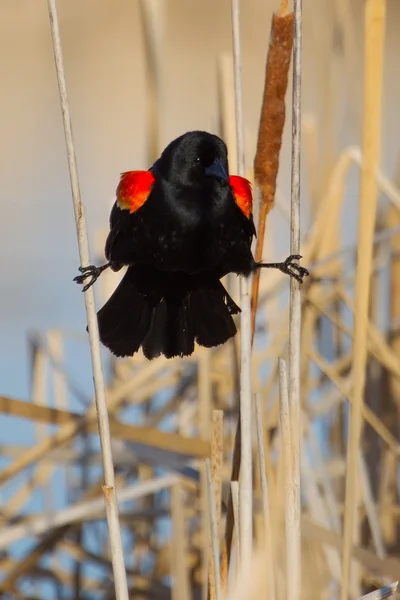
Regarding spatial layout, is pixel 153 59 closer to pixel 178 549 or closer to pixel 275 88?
pixel 275 88

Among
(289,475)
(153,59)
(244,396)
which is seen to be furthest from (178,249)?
(289,475)

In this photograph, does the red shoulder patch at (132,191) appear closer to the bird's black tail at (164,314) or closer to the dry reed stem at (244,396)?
the bird's black tail at (164,314)

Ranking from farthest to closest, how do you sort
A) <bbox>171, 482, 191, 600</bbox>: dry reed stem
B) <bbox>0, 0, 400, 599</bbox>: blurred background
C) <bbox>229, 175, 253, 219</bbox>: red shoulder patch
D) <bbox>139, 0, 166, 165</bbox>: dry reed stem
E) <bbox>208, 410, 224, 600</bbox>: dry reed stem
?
<bbox>0, 0, 400, 599</bbox>: blurred background < <bbox>171, 482, 191, 600</bbox>: dry reed stem < <bbox>229, 175, 253, 219</bbox>: red shoulder patch < <bbox>139, 0, 166, 165</bbox>: dry reed stem < <bbox>208, 410, 224, 600</bbox>: dry reed stem

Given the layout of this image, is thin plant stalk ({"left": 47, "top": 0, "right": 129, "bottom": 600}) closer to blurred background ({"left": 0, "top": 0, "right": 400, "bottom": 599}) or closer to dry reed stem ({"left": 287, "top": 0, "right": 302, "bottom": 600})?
dry reed stem ({"left": 287, "top": 0, "right": 302, "bottom": 600})

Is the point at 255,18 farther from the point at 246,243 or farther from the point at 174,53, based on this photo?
the point at 246,243

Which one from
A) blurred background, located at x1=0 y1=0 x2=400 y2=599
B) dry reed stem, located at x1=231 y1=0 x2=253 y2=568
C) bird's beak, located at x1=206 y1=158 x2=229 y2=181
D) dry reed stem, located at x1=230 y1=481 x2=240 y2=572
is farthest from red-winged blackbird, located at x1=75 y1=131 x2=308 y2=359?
dry reed stem, located at x1=230 y1=481 x2=240 y2=572

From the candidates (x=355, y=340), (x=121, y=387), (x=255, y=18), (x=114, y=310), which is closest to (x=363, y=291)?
(x=355, y=340)
